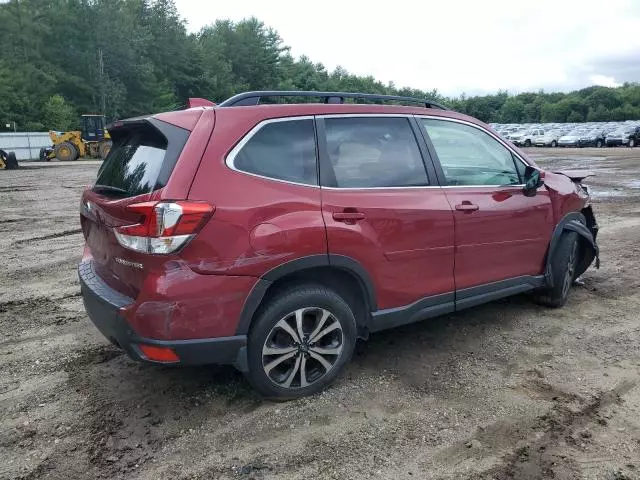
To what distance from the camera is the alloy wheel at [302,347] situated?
318 cm

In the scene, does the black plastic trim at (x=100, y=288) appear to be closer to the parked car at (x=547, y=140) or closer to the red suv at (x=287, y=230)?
the red suv at (x=287, y=230)

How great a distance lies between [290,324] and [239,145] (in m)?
1.09

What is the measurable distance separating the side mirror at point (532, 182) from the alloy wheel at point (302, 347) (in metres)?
2.05

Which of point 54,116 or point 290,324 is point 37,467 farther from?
point 54,116

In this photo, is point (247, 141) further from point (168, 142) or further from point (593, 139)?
point (593, 139)

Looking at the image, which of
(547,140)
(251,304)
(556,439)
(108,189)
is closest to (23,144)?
(108,189)

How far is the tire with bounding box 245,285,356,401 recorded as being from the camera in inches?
122

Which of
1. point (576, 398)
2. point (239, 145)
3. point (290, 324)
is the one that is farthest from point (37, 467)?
point (576, 398)

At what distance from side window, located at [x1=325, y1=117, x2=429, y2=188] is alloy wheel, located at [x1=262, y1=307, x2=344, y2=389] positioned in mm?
847

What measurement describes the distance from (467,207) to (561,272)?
1.47 m

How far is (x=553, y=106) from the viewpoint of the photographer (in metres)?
95.8

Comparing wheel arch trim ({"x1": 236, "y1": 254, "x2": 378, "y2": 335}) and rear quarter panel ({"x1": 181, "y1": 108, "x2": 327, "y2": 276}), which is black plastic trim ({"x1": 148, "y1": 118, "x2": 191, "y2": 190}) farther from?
wheel arch trim ({"x1": 236, "y1": 254, "x2": 378, "y2": 335})

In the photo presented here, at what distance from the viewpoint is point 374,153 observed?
140 inches

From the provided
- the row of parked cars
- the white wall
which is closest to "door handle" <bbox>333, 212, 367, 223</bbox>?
the white wall
